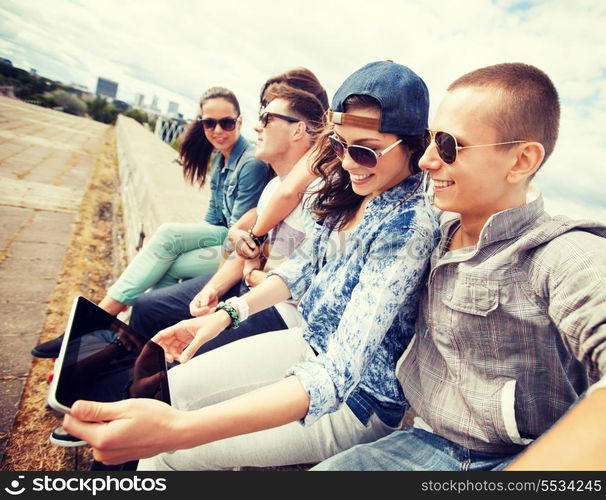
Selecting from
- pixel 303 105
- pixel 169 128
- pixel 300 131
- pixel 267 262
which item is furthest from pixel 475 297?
pixel 169 128

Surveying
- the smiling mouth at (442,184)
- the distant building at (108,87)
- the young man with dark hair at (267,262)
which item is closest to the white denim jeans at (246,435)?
the young man with dark hair at (267,262)

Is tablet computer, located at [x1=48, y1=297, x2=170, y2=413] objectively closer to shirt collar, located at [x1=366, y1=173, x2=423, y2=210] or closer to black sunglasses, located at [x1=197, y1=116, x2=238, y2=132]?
shirt collar, located at [x1=366, y1=173, x2=423, y2=210]

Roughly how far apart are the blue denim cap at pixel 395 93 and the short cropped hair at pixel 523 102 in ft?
0.64

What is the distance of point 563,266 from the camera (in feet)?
2.89

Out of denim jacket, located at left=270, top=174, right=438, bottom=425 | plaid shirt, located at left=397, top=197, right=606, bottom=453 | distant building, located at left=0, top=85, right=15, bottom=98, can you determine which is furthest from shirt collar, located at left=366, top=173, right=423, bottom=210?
distant building, located at left=0, top=85, right=15, bottom=98

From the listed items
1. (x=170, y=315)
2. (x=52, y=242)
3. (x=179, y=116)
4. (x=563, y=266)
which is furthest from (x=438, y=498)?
(x=179, y=116)

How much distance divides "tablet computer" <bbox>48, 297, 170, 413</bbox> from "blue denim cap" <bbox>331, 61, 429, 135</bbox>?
1293mm

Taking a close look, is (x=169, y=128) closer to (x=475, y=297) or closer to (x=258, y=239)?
(x=258, y=239)

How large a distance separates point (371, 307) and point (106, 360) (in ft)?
3.39

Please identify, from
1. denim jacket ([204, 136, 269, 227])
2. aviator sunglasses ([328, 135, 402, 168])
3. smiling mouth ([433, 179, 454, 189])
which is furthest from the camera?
denim jacket ([204, 136, 269, 227])

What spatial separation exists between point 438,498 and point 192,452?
0.87m

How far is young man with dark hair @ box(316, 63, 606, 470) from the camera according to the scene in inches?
37.7

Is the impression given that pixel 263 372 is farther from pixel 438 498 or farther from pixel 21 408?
pixel 21 408

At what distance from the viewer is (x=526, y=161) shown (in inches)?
44.0
